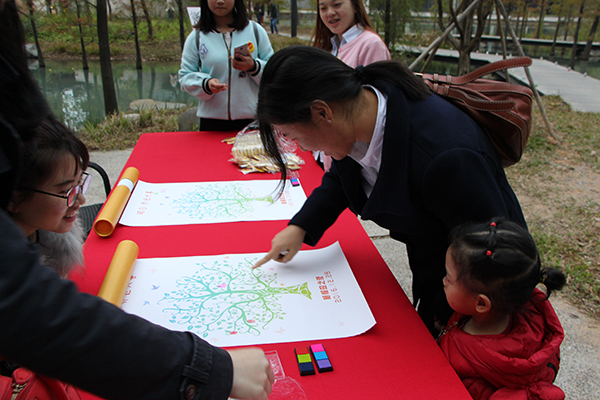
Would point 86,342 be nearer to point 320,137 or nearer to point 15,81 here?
point 15,81

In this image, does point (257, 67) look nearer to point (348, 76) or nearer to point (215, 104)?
point (215, 104)

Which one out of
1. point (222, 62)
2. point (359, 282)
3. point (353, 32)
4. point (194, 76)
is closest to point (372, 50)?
point (353, 32)

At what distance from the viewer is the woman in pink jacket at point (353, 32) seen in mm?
2428

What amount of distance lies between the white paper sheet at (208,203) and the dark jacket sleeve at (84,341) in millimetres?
989

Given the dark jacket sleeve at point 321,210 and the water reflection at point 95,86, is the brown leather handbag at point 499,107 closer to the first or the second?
the dark jacket sleeve at point 321,210

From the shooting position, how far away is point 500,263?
941mm

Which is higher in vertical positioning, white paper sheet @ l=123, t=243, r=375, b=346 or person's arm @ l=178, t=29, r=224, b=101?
person's arm @ l=178, t=29, r=224, b=101

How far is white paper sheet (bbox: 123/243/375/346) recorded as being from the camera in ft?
3.28

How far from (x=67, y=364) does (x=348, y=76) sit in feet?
2.89

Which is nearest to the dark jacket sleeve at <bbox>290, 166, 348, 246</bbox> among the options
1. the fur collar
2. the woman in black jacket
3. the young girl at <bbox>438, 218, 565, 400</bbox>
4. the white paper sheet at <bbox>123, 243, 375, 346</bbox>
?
the white paper sheet at <bbox>123, 243, 375, 346</bbox>

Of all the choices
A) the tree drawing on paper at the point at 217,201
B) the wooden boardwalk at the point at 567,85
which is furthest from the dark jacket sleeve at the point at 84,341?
the wooden boardwalk at the point at 567,85

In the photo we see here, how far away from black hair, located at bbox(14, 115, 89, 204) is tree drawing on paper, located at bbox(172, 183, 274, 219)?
0.64m

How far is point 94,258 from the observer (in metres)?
1.29

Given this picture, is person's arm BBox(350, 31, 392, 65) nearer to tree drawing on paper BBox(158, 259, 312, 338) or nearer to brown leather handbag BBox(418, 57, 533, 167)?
brown leather handbag BBox(418, 57, 533, 167)
